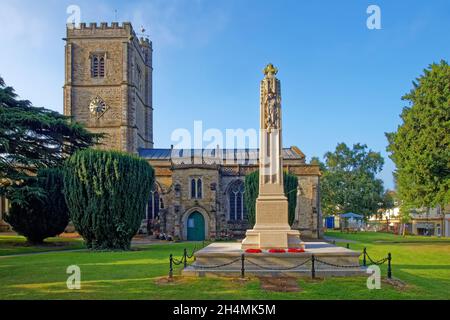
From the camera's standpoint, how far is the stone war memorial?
520 inches

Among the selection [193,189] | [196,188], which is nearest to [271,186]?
[196,188]

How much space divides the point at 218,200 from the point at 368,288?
29.1m

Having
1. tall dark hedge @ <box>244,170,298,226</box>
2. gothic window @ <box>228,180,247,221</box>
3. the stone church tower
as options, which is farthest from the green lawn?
the stone church tower

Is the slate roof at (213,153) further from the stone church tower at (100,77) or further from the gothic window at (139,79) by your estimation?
the gothic window at (139,79)

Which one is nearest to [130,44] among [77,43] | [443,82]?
[77,43]

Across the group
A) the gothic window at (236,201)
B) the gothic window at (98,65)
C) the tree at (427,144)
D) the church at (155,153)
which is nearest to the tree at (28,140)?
the church at (155,153)

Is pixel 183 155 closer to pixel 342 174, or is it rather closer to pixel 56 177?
pixel 56 177

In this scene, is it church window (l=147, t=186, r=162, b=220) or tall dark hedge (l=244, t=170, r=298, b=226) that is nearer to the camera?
tall dark hedge (l=244, t=170, r=298, b=226)

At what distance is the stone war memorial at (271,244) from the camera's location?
13.2 meters

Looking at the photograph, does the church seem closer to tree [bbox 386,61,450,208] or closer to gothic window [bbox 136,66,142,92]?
gothic window [bbox 136,66,142,92]

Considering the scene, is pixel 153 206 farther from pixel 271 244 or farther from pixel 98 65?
pixel 271 244

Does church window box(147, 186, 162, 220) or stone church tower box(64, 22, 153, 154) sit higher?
stone church tower box(64, 22, 153, 154)

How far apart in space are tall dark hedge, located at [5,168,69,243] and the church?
918cm

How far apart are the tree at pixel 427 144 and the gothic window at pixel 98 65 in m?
33.6
